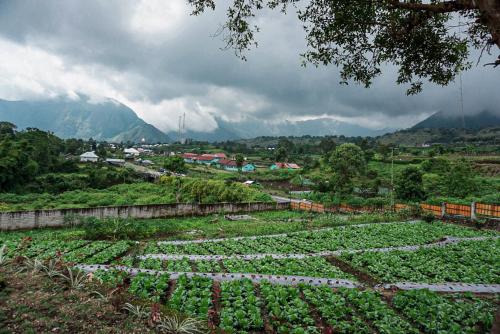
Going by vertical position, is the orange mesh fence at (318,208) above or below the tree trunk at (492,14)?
below

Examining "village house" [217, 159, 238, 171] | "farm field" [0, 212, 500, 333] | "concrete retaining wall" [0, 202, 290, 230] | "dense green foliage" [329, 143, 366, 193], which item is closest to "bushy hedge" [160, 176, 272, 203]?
"concrete retaining wall" [0, 202, 290, 230]

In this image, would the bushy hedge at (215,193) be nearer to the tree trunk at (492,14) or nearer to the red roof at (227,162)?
the tree trunk at (492,14)

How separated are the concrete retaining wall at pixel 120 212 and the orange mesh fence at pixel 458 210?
17.0m

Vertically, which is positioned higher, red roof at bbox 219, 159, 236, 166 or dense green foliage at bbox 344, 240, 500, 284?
red roof at bbox 219, 159, 236, 166

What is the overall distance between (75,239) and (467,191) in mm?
44095

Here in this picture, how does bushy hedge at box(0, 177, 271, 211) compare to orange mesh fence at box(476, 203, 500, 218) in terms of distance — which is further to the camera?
bushy hedge at box(0, 177, 271, 211)

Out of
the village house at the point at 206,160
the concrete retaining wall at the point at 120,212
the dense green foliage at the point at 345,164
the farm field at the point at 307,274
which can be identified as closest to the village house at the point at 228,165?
the village house at the point at 206,160

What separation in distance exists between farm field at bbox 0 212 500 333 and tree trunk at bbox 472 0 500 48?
6.57 m

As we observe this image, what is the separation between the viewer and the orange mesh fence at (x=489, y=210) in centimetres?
2648

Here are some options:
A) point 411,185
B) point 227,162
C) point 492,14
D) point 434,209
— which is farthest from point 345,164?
point 227,162

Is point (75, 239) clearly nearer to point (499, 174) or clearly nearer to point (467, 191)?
point (467, 191)

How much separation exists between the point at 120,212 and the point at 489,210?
101 feet

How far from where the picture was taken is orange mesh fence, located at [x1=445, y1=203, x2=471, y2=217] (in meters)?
27.0

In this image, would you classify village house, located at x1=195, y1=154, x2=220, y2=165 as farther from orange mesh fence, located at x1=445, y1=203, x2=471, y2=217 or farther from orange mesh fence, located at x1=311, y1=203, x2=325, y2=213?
orange mesh fence, located at x1=445, y1=203, x2=471, y2=217
